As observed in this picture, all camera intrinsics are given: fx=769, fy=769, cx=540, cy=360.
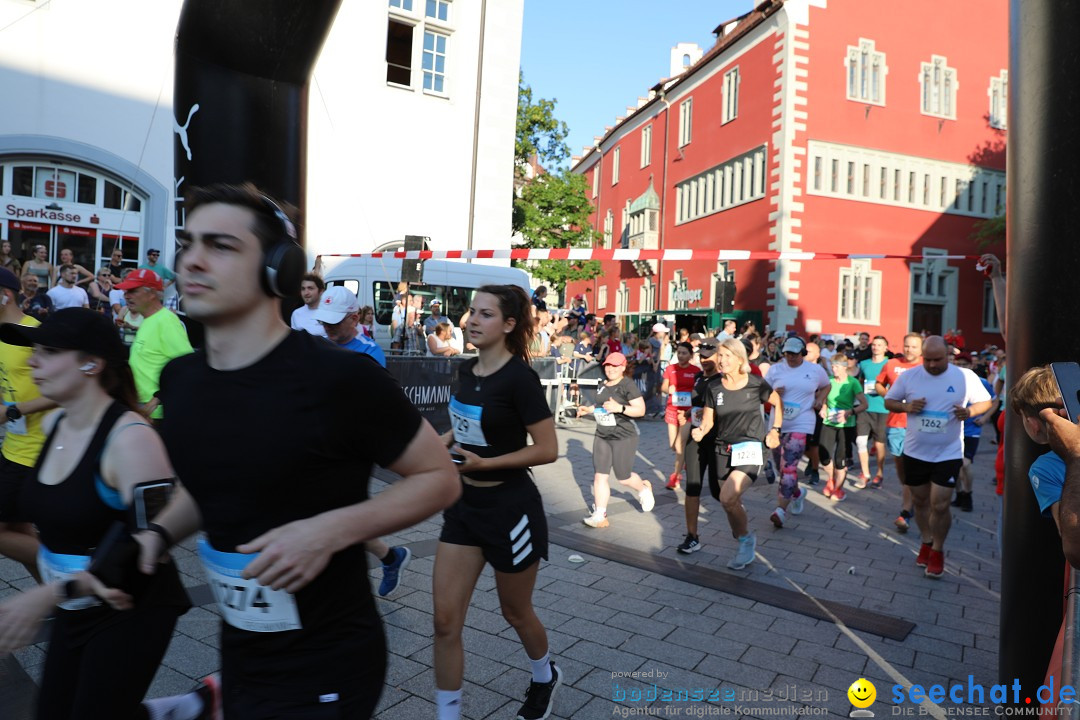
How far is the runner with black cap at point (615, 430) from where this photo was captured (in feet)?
24.2

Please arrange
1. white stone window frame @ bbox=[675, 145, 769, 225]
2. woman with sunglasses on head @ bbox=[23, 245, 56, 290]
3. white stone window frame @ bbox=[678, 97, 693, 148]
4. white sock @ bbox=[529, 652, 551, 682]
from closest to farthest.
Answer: white sock @ bbox=[529, 652, 551, 682] < woman with sunglasses on head @ bbox=[23, 245, 56, 290] < white stone window frame @ bbox=[675, 145, 769, 225] < white stone window frame @ bbox=[678, 97, 693, 148]

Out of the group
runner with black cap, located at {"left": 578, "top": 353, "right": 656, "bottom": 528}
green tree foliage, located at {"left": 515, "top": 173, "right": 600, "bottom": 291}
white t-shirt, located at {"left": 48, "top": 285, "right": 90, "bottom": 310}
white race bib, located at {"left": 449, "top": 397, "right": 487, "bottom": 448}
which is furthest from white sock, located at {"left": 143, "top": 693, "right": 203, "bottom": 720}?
green tree foliage, located at {"left": 515, "top": 173, "right": 600, "bottom": 291}

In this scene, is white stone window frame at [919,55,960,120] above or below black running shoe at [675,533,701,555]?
above

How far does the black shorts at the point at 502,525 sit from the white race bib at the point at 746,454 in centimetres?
301

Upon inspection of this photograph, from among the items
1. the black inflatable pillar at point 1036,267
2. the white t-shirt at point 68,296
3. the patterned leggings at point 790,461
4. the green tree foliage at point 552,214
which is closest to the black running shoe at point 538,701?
the black inflatable pillar at point 1036,267

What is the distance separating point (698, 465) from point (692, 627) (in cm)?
202

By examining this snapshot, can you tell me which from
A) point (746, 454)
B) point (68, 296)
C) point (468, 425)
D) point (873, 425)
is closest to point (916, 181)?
point (873, 425)

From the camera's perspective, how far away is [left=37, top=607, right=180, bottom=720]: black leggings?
2.15 metres

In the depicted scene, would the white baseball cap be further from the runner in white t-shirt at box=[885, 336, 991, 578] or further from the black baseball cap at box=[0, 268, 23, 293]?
the runner in white t-shirt at box=[885, 336, 991, 578]

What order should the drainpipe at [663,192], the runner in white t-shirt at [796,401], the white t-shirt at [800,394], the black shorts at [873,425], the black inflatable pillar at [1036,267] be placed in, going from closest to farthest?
the black inflatable pillar at [1036,267] < the runner in white t-shirt at [796,401] < the white t-shirt at [800,394] < the black shorts at [873,425] < the drainpipe at [663,192]

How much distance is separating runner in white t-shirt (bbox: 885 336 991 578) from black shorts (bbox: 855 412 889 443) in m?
3.78

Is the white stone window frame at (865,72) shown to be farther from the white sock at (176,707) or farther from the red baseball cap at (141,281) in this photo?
the white sock at (176,707)

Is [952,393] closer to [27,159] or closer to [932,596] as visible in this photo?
[932,596]

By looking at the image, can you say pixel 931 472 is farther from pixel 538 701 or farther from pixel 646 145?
pixel 646 145
